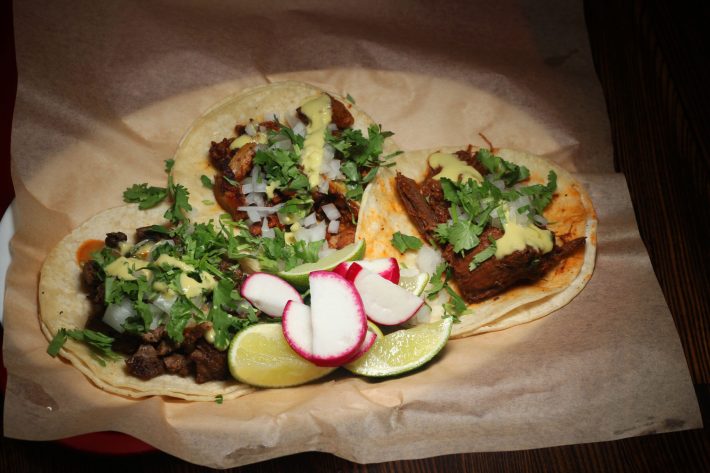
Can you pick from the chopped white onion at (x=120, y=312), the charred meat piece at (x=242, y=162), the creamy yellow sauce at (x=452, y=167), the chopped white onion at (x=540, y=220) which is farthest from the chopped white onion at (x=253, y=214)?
the chopped white onion at (x=540, y=220)

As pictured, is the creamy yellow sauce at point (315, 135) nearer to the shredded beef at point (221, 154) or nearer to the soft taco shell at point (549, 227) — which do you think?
the soft taco shell at point (549, 227)

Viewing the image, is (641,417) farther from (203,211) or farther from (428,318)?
(203,211)

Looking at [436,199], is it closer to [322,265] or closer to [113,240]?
[322,265]

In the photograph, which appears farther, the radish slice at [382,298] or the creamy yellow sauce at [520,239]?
the creamy yellow sauce at [520,239]

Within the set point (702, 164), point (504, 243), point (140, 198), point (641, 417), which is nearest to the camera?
point (641, 417)

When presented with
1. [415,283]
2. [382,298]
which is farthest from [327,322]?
[415,283]

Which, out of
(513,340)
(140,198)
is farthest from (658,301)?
(140,198)
